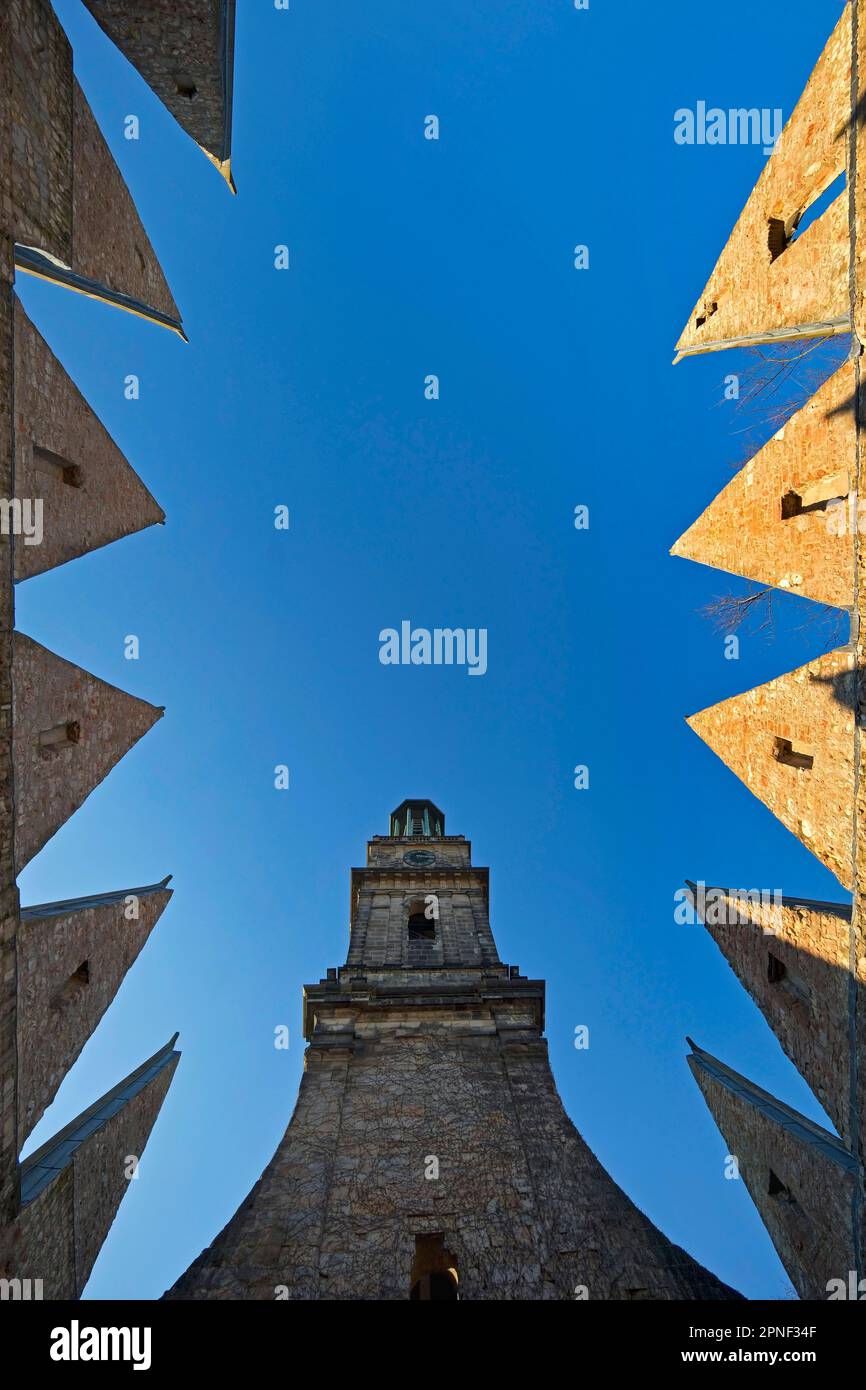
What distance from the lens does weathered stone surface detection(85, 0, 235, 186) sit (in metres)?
11.1

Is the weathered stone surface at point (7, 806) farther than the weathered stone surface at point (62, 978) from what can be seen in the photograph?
No

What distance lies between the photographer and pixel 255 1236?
11344 mm

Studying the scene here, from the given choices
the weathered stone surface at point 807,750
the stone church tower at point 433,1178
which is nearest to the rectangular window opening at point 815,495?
the weathered stone surface at point 807,750

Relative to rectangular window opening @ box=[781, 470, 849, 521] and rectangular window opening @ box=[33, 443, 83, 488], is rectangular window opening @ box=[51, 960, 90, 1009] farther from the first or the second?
rectangular window opening @ box=[781, 470, 849, 521]

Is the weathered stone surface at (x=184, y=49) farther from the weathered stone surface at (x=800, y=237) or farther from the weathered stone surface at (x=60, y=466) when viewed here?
the weathered stone surface at (x=800, y=237)

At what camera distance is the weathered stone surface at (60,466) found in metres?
9.81

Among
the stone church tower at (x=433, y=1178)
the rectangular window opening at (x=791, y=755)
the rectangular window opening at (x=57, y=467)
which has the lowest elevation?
the stone church tower at (x=433, y=1178)

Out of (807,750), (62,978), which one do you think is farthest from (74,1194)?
(807,750)

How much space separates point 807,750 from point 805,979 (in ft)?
12.4

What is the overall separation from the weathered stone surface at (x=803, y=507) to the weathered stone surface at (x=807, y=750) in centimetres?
141

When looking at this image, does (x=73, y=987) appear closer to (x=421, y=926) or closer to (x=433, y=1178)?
(x=433, y=1178)
